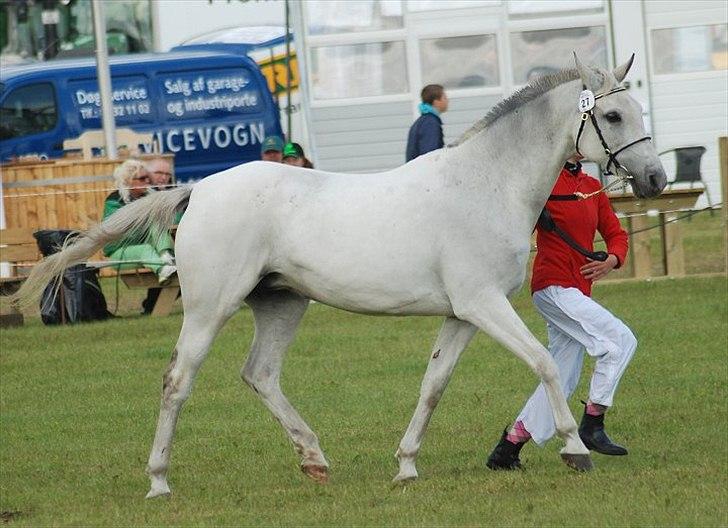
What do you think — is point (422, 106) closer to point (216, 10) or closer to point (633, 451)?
point (633, 451)

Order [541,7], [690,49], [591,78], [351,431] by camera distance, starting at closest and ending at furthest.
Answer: [591,78] → [351,431] → [541,7] → [690,49]

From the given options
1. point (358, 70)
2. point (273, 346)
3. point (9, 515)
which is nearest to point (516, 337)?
point (273, 346)

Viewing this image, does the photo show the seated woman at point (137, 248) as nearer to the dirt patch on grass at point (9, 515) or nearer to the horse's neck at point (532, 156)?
the dirt patch on grass at point (9, 515)

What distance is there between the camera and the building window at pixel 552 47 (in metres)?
23.4

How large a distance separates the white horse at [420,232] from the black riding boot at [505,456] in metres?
0.46

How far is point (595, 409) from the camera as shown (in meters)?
9.12

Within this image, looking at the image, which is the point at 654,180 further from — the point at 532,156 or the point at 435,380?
the point at 435,380

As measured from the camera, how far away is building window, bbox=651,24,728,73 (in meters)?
24.1

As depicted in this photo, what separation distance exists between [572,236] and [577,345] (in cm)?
63

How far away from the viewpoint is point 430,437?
1025cm

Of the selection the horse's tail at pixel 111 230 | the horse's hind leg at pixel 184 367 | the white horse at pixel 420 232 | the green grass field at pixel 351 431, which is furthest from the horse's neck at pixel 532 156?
the horse's tail at pixel 111 230

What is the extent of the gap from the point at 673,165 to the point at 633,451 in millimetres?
15153

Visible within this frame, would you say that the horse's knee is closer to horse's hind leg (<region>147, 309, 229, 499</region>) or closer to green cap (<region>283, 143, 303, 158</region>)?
horse's hind leg (<region>147, 309, 229, 499</region>)

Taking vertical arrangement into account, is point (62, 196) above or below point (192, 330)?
below
